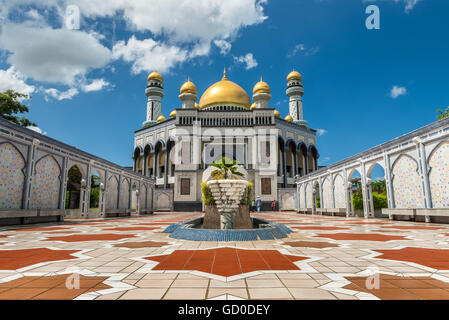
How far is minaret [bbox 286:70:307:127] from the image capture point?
1727 inches

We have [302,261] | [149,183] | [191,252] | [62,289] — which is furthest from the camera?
[149,183]

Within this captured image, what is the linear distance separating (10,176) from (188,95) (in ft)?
94.2

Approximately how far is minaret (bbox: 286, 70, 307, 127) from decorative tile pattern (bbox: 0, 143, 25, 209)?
3971cm

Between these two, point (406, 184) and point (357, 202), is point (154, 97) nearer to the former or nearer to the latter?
point (357, 202)

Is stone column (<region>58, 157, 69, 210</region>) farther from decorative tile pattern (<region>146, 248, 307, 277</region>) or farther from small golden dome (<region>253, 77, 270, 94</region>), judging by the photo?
small golden dome (<region>253, 77, 270, 94</region>)

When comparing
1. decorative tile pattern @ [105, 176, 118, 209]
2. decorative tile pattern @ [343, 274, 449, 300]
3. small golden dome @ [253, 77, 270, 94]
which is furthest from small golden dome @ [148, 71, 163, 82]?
→ decorative tile pattern @ [343, 274, 449, 300]

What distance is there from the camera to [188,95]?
120ft

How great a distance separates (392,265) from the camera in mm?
3279

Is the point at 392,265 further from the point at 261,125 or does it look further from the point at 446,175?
the point at 261,125

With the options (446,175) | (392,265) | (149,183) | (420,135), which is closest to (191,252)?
(392,265)

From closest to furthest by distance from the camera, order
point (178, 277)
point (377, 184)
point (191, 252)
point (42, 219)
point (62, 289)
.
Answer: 1. point (62, 289)
2. point (178, 277)
3. point (191, 252)
4. point (42, 219)
5. point (377, 184)

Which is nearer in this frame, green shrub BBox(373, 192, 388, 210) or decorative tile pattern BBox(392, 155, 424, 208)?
decorative tile pattern BBox(392, 155, 424, 208)

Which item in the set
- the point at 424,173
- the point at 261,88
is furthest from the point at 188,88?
the point at 424,173
